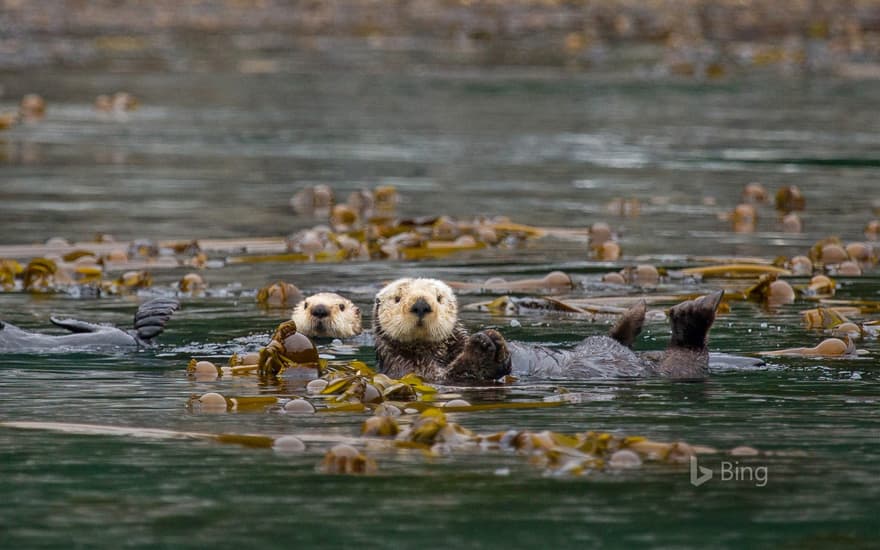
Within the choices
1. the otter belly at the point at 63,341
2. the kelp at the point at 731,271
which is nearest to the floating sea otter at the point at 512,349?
the otter belly at the point at 63,341

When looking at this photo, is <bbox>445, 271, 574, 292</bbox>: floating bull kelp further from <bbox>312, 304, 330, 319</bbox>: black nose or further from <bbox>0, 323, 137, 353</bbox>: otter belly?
<bbox>0, 323, 137, 353</bbox>: otter belly

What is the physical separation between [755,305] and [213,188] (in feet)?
Result: 20.8

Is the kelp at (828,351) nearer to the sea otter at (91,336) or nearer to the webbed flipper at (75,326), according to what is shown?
the sea otter at (91,336)

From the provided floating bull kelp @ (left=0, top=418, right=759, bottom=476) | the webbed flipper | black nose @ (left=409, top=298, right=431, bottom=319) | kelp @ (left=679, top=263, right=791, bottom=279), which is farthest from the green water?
black nose @ (left=409, top=298, right=431, bottom=319)

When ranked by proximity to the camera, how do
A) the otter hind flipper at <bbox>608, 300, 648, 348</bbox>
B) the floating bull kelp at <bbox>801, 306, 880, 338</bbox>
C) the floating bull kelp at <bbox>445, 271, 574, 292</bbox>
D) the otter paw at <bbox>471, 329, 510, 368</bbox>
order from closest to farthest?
the otter paw at <bbox>471, 329, 510, 368</bbox>, the otter hind flipper at <bbox>608, 300, 648, 348</bbox>, the floating bull kelp at <bbox>801, 306, 880, 338</bbox>, the floating bull kelp at <bbox>445, 271, 574, 292</bbox>

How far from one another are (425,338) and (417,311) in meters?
0.21

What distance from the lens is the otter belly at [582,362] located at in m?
6.45

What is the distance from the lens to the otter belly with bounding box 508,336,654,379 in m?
6.45

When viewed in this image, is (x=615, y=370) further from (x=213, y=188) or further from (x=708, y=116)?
A: (x=708, y=116)

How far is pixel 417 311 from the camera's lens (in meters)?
6.39

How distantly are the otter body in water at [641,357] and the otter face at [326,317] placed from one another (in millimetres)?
1294

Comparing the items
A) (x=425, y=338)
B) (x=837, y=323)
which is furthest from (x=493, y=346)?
(x=837, y=323)

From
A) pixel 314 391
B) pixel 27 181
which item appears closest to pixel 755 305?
pixel 314 391

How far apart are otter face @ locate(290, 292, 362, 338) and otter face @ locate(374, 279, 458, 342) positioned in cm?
93
